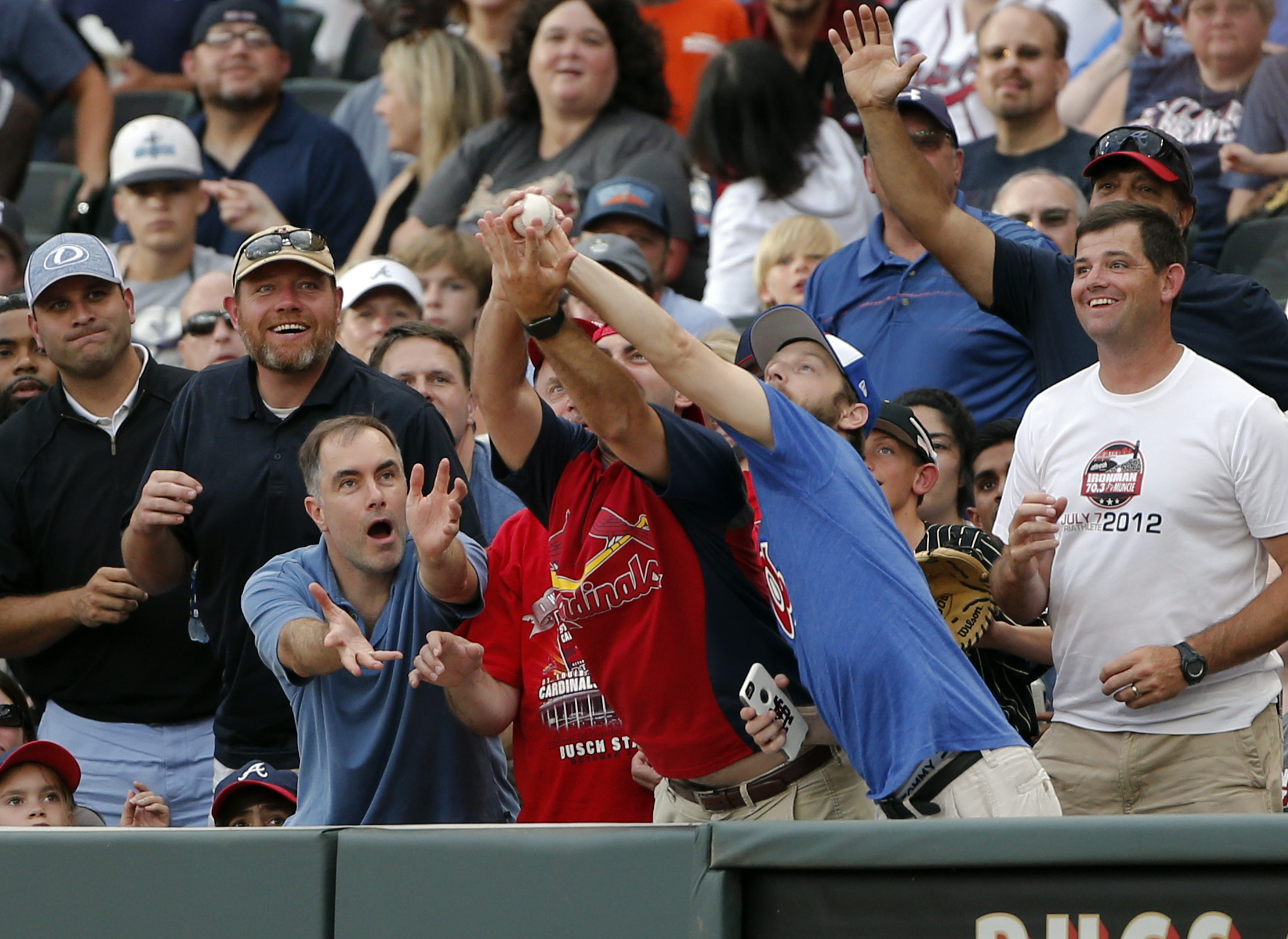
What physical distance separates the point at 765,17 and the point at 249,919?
6.17 meters

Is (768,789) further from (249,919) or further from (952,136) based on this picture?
(952,136)

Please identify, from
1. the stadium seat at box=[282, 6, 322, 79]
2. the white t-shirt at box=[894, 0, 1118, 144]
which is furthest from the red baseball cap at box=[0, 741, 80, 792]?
the stadium seat at box=[282, 6, 322, 79]

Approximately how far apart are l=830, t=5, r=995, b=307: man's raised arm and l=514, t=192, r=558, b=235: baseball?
138 centimetres

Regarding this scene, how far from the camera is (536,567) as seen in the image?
461cm

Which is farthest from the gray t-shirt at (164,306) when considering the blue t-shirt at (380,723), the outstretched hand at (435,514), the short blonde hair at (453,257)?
the outstretched hand at (435,514)

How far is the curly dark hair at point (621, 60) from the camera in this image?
7.40 metres

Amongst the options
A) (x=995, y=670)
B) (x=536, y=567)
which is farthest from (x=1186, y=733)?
(x=536, y=567)

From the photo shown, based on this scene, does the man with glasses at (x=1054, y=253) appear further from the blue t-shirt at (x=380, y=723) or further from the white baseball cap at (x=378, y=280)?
the white baseball cap at (x=378, y=280)

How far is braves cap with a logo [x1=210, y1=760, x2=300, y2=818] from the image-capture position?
183 inches

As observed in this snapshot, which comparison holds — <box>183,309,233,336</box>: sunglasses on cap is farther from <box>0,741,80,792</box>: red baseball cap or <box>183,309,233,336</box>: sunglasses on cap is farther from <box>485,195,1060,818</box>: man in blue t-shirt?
<box>485,195,1060,818</box>: man in blue t-shirt

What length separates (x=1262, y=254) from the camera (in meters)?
6.49

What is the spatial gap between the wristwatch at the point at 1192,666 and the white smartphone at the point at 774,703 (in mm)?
866

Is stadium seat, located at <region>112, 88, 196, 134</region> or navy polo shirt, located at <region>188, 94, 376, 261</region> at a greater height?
stadium seat, located at <region>112, 88, 196, 134</region>

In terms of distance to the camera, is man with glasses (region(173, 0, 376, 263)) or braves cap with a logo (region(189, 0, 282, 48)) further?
braves cap with a logo (region(189, 0, 282, 48))
